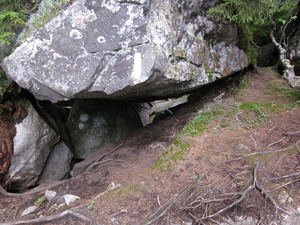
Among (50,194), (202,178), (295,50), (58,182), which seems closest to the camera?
(202,178)

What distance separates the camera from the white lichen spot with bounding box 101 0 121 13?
426 centimetres

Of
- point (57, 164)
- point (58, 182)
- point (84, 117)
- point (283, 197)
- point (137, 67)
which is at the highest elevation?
point (137, 67)

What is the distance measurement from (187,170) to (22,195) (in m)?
3.62

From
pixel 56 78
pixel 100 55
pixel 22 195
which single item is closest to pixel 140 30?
pixel 100 55

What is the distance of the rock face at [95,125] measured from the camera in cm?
738

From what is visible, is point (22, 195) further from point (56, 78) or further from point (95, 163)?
point (56, 78)

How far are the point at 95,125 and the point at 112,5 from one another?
4329 mm

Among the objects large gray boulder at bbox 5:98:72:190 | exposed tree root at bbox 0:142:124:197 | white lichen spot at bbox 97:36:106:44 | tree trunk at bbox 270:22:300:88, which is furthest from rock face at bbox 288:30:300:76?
large gray boulder at bbox 5:98:72:190

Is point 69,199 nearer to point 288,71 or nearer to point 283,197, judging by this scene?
point 283,197

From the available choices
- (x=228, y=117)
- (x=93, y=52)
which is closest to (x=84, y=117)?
(x=93, y=52)

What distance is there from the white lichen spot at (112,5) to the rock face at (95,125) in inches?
162

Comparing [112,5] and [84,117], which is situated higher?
[112,5]

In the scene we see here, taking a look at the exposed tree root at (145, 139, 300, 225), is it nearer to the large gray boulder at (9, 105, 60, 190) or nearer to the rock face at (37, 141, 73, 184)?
the large gray boulder at (9, 105, 60, 190)

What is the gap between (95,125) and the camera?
7586mm
